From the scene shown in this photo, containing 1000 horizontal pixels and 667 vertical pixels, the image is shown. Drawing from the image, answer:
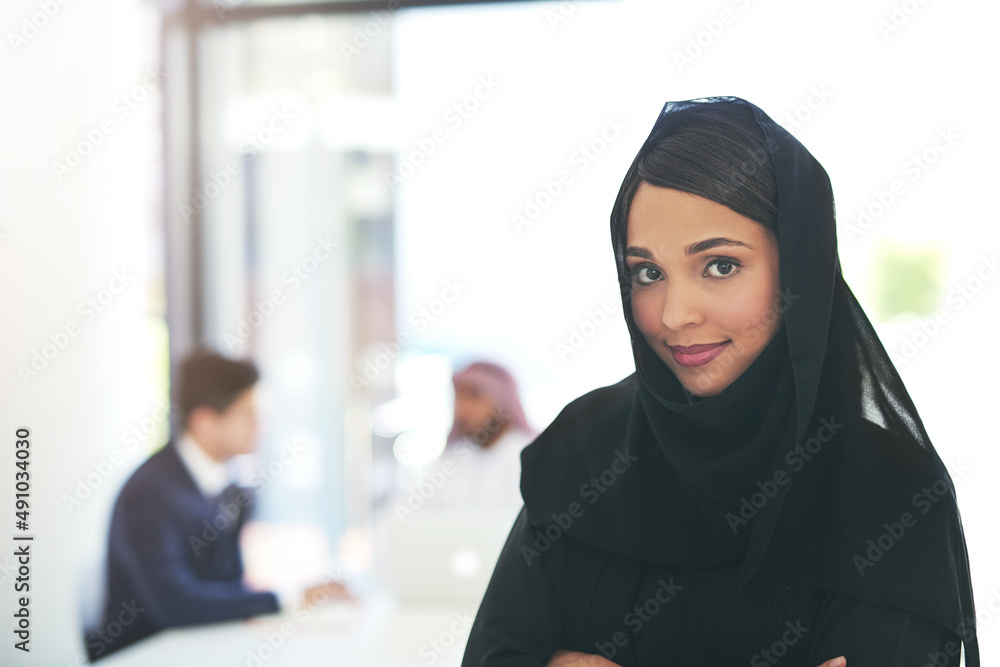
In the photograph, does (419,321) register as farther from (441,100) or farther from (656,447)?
(656,447)

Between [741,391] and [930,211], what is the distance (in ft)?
2.37

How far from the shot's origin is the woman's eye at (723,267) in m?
0.97

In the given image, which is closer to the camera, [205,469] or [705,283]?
[705,283]
